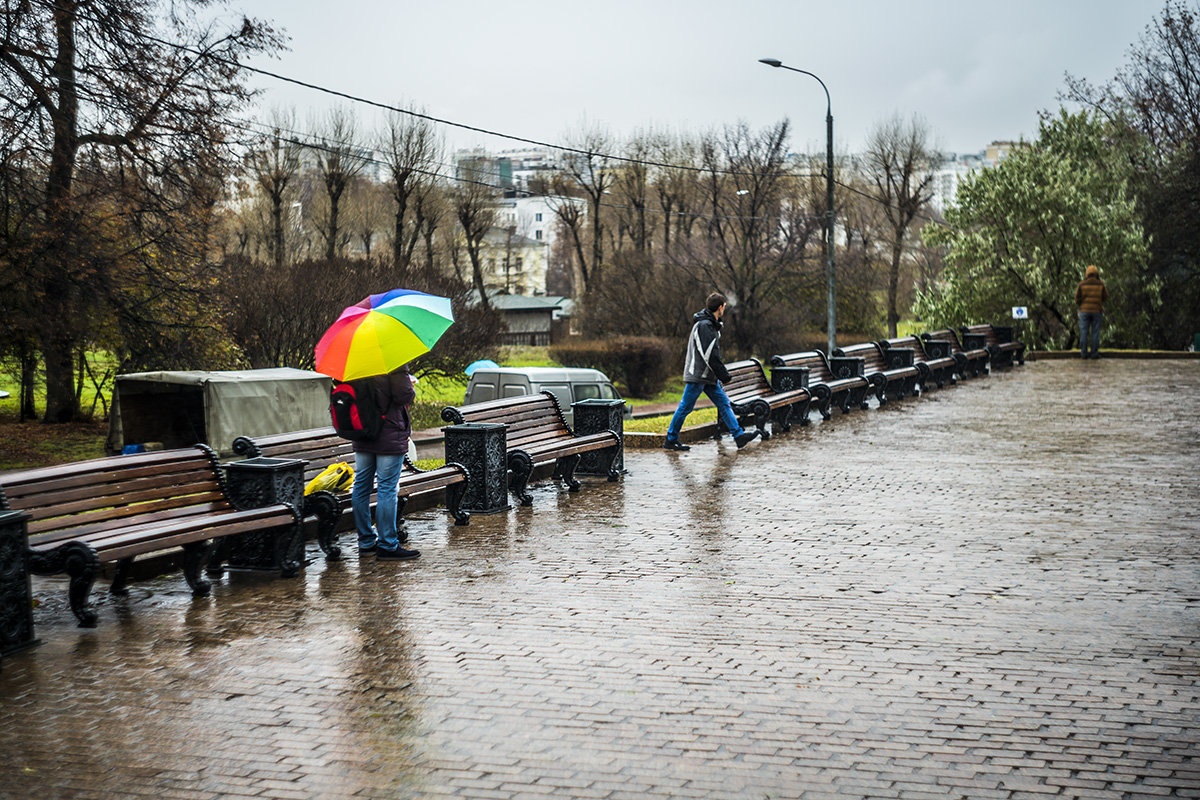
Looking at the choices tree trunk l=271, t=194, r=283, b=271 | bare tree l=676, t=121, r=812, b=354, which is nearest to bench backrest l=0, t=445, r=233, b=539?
bare tree l=676, t=121, r=812, b=354

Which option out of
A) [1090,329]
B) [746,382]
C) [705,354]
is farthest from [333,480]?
[1090,329]

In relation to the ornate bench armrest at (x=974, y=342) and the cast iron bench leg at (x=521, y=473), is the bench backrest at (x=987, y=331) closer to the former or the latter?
the ornate bench armrest at (x=974, y=342)

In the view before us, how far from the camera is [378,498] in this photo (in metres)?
7.73

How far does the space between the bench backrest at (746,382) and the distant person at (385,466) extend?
7303 mm

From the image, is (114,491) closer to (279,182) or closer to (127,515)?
(127,515)

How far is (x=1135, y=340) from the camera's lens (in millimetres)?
32031

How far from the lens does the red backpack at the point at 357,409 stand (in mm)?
7500

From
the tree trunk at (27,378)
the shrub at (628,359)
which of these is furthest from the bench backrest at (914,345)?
the shrub at (628,359)

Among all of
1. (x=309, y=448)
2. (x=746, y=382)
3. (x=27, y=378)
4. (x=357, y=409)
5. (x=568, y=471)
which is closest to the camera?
(x=357, y=409)

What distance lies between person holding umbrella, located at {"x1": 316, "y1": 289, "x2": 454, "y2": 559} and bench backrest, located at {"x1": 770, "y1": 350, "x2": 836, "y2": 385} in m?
9.78

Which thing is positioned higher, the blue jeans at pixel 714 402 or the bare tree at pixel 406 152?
the bare tree at pixel 406 152

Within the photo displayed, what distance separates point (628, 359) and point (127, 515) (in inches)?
1378

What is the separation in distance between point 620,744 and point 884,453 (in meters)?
9.09

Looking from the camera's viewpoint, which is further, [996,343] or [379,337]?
[996,343]
